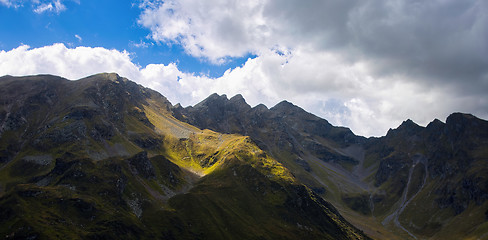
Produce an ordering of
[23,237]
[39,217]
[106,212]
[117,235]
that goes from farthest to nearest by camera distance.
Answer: [106,212] < [117,235] < [39,217] < [23,237]

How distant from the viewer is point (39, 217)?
16275 cm

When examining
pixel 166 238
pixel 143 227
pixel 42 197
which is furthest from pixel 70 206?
pixel 166 238

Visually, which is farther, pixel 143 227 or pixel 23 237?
pixel 143 227

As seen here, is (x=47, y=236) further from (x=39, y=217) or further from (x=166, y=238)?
(x=166, y=238)

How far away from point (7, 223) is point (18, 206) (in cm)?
1456

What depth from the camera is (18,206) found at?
166 metres

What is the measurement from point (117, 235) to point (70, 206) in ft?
119

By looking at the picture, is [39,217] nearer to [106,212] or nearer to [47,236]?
Result: [47,236]

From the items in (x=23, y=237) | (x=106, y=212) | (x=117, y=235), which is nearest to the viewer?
(x=23, y=237)

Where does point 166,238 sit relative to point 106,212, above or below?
below

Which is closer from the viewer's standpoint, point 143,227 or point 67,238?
point 67,238

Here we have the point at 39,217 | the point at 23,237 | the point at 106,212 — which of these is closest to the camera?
the point at 23,237

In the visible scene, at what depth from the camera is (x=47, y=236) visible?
148 metres

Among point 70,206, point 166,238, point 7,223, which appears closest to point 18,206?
point 7,223
